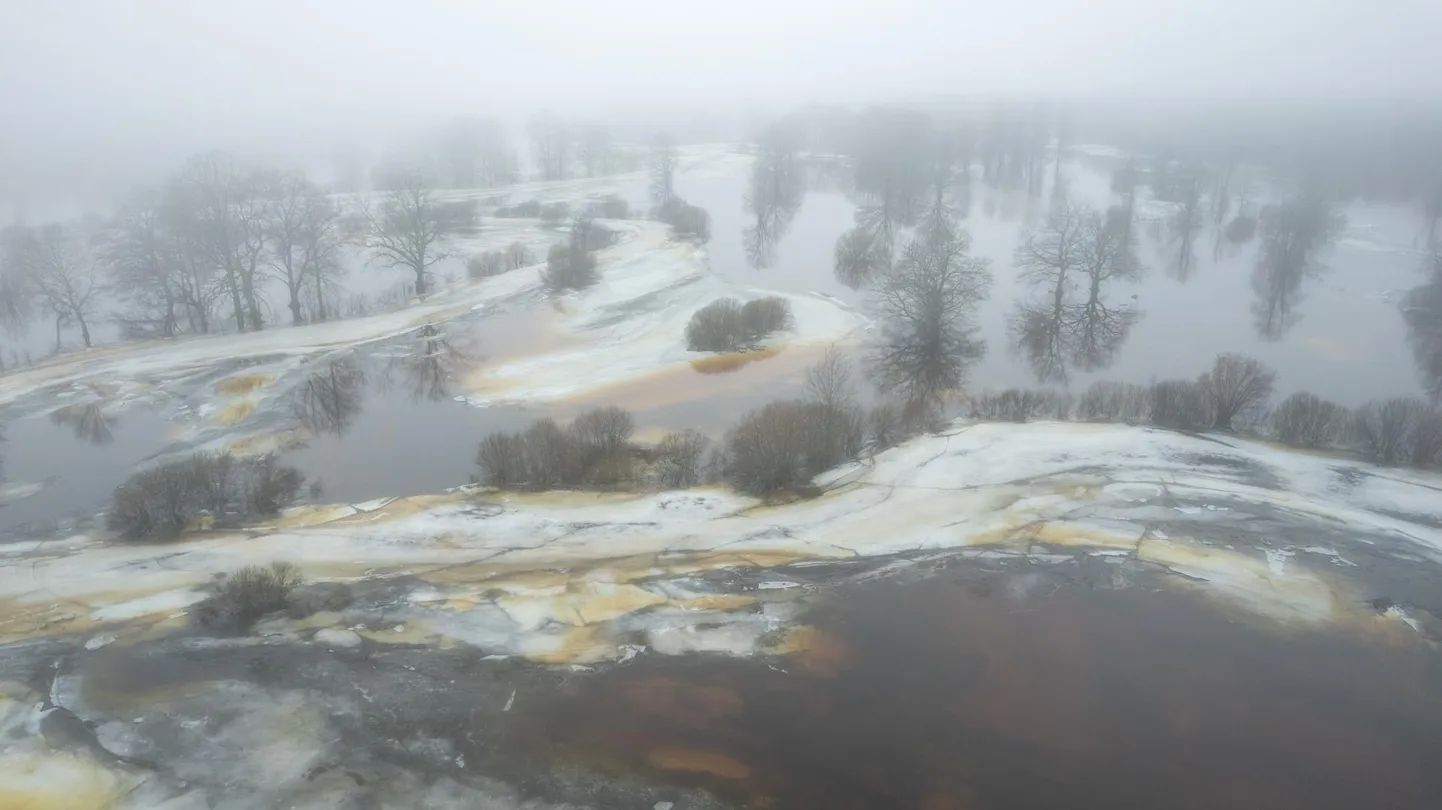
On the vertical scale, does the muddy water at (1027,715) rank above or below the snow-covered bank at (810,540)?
below

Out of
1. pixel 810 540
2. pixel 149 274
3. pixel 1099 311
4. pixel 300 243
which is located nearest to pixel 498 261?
pixel 300 243

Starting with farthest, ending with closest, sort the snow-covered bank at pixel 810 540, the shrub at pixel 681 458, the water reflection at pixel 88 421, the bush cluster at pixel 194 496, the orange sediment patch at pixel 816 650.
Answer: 1. the water reflection at pixel 88 421
2. the shrub at pixel 681 458
3. the bush cluster at pixel 194 496
4. the snow-covered bank at pixel 810 540
5. the orange sediment patch at pixel 816 650

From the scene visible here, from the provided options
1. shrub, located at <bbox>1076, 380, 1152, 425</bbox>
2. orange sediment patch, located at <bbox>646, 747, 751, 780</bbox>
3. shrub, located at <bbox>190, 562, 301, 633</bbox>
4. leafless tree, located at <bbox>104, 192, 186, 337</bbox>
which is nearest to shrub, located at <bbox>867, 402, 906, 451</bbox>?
shrub, located at <bbox>1076, 380, 1152, 425</bbox>

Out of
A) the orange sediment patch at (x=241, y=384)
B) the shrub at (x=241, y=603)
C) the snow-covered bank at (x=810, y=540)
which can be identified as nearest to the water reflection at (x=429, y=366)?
the orange sediment patch at (x=241, y=384)

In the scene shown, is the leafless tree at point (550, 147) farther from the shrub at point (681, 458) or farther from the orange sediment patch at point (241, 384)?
the shrub at point (681, 458)

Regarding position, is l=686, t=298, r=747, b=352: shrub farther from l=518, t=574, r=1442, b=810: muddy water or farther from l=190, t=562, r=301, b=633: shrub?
l=190, t=562, r=301, b=633: shrub

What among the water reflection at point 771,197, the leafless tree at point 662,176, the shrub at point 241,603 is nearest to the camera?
the shrub at point 241,603
